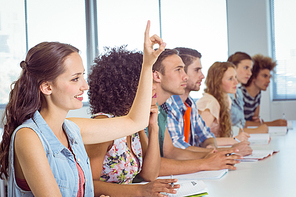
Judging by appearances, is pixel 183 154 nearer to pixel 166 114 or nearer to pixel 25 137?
pixel 166 114

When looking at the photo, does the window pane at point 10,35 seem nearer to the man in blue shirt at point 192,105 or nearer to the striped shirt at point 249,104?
the striped shirt at point 249,104

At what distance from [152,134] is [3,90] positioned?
4.72m

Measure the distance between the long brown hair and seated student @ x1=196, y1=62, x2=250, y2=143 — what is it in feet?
6.11

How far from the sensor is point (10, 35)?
5.50 m

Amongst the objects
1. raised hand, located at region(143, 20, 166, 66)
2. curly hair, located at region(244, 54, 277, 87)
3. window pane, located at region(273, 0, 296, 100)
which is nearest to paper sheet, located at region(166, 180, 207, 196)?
raised hand, located at region(143, 20, 166, 66)

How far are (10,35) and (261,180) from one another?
5.11 metres

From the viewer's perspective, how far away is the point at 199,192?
1264mm

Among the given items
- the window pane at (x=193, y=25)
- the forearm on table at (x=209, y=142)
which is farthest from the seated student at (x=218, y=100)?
the window pane at (x=193, y=25)

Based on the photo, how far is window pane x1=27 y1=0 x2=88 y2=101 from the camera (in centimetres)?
553

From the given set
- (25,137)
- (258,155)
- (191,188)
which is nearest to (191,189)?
(191,188)

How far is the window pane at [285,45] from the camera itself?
5.55m

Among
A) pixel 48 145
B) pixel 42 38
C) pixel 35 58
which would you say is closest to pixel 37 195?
pixel 48 145

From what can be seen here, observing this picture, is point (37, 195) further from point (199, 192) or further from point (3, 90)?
point (3, 90)

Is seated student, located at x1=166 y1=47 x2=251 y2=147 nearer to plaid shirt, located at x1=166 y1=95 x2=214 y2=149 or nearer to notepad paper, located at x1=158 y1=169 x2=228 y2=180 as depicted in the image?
plaid shirt, located at x1=166 y1=95 x2=214 y2=149
